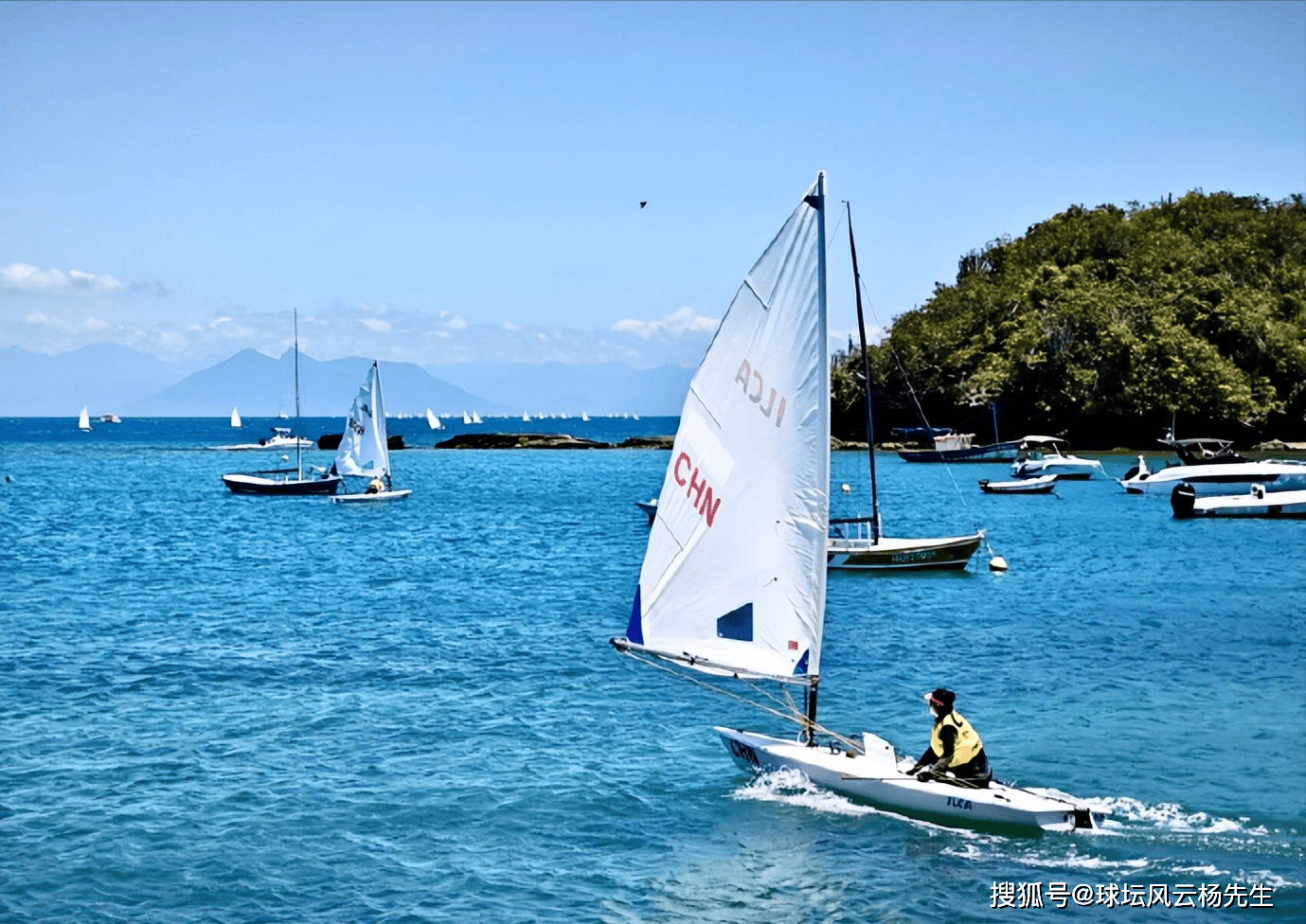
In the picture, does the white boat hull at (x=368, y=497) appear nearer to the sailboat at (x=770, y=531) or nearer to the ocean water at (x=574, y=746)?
the ocean water at (x=574, y=746)

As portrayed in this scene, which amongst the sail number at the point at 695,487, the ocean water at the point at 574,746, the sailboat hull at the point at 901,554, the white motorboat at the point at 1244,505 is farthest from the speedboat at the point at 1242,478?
the sail number at the point at 695,487

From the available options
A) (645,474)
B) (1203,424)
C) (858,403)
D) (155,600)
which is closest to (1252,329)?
(1203,424)

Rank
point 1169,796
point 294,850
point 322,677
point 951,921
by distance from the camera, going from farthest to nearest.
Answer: point 322,677 → point 1169,796 → point 294,850 → point 951,921

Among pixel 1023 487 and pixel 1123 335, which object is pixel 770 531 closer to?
pixel 1023 487

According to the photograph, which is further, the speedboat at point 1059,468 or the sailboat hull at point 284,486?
the speedboat at point 1059,468

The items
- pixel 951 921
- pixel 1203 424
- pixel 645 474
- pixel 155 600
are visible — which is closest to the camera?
pixel 951 921

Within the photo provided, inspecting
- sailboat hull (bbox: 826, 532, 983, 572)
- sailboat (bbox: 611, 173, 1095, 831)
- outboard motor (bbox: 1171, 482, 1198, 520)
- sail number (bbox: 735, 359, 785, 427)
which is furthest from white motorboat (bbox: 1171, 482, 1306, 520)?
sail number (bbox: 735, 359, 785, 427)

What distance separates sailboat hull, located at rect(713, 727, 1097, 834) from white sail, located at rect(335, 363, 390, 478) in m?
59.3

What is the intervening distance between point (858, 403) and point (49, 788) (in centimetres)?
14039

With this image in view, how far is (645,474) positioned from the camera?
12069 cm

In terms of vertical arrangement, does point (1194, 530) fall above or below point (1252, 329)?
below

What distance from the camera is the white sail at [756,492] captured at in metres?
18.0

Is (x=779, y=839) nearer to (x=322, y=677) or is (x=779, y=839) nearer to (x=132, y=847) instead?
(x=132, y=847)

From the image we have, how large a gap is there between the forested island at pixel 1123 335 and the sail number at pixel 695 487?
4387 inches
